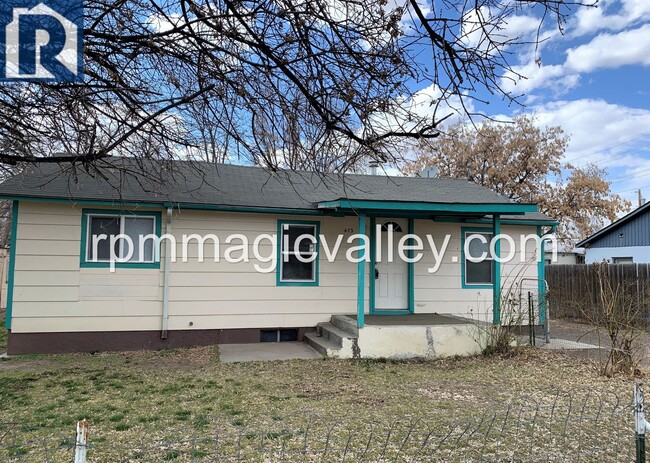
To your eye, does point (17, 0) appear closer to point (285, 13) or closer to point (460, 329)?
point (285, 13)

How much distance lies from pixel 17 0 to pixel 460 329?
24.2ft

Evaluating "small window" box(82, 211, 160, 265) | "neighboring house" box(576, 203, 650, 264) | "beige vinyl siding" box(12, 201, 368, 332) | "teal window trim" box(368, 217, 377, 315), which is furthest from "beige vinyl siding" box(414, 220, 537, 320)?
"neighboring house" box(576, 203, 650, 264)

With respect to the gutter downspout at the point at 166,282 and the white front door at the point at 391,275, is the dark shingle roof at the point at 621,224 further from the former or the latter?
the gutter downspout at the point at 166,282

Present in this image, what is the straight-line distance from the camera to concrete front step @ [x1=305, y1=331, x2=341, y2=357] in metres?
7.37

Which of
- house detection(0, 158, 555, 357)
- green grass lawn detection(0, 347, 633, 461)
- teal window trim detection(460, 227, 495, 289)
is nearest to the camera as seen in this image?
green grass lawn detection(0, 347, 633, 461)

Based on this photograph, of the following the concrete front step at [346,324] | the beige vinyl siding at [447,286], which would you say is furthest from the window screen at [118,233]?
the beige vinyl siding at [447,286]

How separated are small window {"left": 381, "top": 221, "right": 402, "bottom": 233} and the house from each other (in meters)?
0.02

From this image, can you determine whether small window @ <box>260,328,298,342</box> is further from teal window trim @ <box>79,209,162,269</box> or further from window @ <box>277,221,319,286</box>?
teal window trim @ <box>79,209,162,269</box>

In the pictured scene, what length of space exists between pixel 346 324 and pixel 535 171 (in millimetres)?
20681

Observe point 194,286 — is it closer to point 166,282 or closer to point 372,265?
point 166,282

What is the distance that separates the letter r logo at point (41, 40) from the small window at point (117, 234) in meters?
3.90

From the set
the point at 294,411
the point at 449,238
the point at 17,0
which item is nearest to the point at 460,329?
the point at 449,238

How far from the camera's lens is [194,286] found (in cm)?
835

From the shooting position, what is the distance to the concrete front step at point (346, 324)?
765 cm
